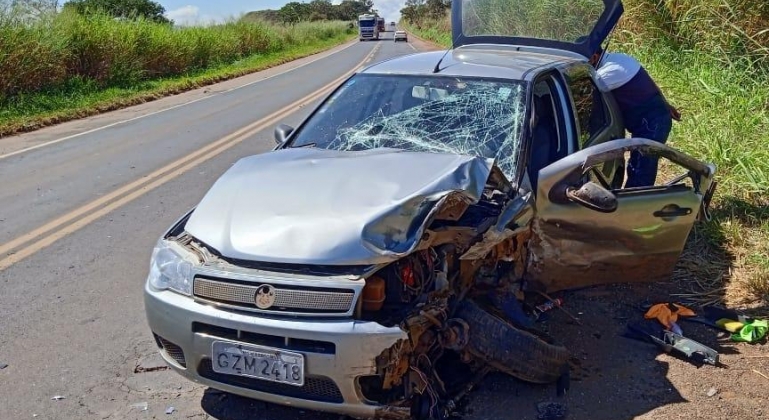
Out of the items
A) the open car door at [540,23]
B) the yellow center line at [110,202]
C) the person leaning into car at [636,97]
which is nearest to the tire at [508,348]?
the person leaning into car at [636,97]

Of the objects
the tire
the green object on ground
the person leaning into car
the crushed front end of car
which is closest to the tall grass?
the person leaning into car

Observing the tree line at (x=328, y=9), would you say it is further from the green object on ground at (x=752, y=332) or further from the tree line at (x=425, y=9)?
the green object on ground at (x=752, y=332)

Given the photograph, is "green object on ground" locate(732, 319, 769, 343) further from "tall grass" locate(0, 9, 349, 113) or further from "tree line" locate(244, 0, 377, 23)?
"tree line" locate(244, 0, 377, 23)

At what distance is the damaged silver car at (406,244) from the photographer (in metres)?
2.93

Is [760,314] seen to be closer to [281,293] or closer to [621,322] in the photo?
[621,322]

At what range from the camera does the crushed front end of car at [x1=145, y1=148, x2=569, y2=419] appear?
2.89m

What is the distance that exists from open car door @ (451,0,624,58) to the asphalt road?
3250 mm

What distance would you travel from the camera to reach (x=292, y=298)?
2904 millimetres

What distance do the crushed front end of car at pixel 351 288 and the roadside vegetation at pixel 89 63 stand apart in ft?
36.7

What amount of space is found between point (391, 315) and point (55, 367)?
2.09m

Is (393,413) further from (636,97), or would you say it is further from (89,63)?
(89,63)

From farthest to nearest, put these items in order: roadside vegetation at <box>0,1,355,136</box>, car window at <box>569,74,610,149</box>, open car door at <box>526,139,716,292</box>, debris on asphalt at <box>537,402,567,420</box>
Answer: roadside vegetation at <box>0,1,355,136</box> < car window at <box>569,74,610,149</box> < open car door at <box>526,139,716,292</box> < debris on asphalt at <box>537,402,567,420</box>

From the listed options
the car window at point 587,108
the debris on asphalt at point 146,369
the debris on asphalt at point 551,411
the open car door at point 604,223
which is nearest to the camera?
the debris on asphalt at point 551,411

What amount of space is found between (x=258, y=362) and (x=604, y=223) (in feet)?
7.00
